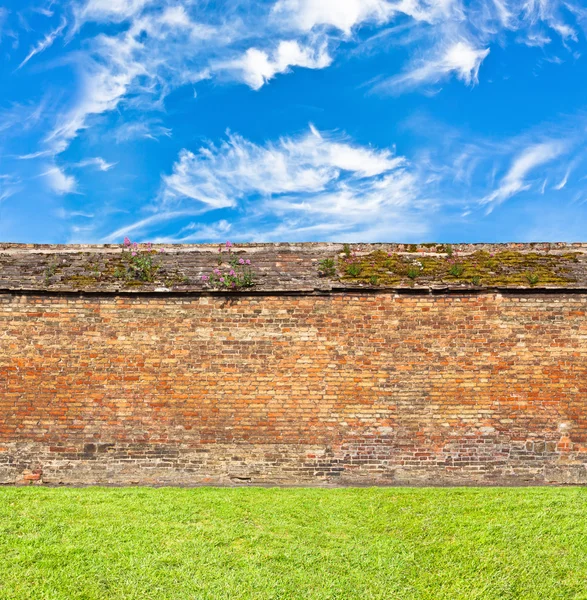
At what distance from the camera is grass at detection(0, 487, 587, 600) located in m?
4.55

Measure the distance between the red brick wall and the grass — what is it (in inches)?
39.7

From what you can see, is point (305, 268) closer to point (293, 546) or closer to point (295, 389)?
point (295, 389)

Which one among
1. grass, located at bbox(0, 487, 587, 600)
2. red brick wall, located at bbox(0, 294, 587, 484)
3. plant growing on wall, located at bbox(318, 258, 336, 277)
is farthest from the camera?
plant growing on wall, located at bbox(318, 258, 336, 277)

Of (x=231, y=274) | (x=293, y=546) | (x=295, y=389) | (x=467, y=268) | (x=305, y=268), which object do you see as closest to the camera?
(x=293, y=546)

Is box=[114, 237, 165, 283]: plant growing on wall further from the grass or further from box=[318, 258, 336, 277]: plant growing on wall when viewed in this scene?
the grass

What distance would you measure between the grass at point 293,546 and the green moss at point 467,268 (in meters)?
3.77

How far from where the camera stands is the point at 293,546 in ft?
17.7

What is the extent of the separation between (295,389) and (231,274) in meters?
2.54

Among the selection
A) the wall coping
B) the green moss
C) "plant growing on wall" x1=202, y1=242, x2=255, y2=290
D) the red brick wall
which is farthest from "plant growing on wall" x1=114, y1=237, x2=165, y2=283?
the green moss

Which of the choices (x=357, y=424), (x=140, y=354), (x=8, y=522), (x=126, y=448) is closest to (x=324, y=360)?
(x=357, y=424)

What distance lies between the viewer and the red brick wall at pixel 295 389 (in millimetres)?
8180

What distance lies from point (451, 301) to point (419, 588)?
520 cm

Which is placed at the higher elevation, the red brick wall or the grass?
the red brick wall

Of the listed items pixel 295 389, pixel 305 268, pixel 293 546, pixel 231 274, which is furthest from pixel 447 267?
pixel 293 546
